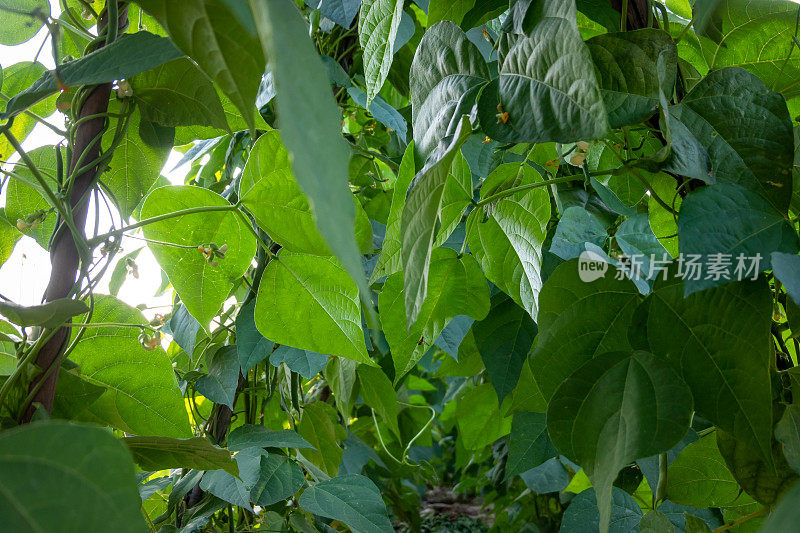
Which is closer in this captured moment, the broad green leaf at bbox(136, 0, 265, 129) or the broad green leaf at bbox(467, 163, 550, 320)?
the broad green leaf at bbox(136, 0, 265, 129)

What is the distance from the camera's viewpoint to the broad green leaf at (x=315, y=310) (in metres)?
0.45

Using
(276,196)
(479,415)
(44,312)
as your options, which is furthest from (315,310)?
(479,415)

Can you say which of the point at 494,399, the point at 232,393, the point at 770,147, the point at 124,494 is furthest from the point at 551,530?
the point at 124,494

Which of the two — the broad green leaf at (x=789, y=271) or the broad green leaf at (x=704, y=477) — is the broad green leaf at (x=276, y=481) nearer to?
the broad green leaf at (x=704, y=477)

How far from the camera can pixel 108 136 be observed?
42 cm

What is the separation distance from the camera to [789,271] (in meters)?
0.27

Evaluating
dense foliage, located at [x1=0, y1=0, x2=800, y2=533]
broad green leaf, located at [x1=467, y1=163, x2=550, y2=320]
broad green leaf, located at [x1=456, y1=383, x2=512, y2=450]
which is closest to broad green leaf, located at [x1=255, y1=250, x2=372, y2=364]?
dense foliage, located at [x1=0, y1=0, x2=800, y2=533]

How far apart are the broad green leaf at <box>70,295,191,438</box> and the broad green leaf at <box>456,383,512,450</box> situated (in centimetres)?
52

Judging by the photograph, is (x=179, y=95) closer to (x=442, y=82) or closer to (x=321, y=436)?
(x=442, y=82)

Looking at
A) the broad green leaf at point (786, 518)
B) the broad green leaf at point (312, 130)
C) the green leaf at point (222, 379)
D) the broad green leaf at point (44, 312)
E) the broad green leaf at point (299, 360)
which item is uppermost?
the broad green leaf at point (312, 130)

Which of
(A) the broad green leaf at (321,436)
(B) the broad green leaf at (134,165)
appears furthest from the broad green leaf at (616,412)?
(A) the broad green leaf at (321,436)

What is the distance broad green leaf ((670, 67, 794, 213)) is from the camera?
303 mm

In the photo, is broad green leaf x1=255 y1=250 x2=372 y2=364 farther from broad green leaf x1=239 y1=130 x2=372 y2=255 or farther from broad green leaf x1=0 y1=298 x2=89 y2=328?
broad green leaf x1=0 y1=298 x2=89 y2=328

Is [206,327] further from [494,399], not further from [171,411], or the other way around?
[494,399]
